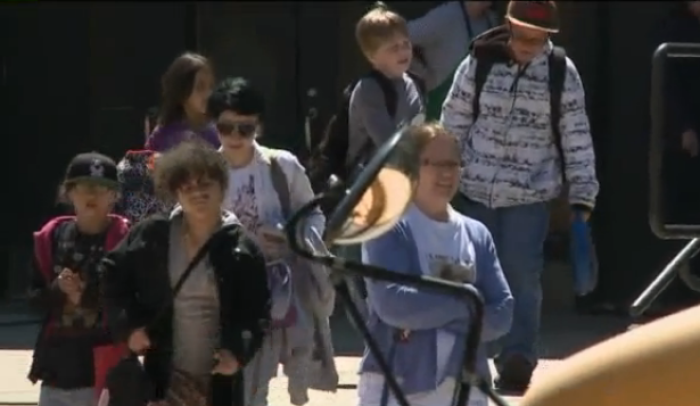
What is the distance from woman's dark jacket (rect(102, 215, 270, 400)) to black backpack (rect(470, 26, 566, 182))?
223 centimetres

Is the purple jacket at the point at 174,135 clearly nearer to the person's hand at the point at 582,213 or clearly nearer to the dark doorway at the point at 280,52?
the person's hand at the point at 582,213

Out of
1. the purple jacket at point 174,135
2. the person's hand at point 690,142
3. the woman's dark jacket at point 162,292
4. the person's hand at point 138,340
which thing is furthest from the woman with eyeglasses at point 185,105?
the person's hand at point 690,142

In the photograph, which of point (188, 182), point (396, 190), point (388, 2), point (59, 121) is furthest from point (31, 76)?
point (396, 190)

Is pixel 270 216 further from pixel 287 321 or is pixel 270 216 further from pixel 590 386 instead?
A: pixel 590 386

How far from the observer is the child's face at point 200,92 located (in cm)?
750

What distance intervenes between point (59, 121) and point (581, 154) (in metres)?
5.11

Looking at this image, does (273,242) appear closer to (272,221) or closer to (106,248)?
(272,221)

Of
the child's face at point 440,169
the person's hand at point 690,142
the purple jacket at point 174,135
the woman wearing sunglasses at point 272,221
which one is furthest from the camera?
the purple jacket at point 174,135

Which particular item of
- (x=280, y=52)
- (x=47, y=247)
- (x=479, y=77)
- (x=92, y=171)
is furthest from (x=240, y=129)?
(x=280, y=52)

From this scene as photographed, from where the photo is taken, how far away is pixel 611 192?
38.0ft

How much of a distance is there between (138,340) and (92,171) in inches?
39.8

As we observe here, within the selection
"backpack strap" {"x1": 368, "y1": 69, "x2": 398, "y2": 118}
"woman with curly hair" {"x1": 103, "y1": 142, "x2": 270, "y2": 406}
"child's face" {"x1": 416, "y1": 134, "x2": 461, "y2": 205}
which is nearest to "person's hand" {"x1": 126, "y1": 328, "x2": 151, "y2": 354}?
"woman with curly hair" {"x1": 103, "y1": 142, "x2": 270, "y2": 406}

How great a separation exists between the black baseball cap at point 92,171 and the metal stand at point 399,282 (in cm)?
327

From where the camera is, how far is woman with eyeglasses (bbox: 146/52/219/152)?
7473mm
